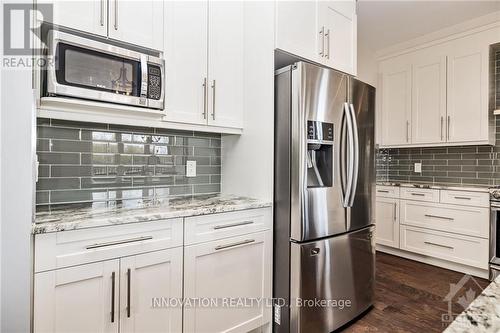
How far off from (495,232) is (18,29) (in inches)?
149

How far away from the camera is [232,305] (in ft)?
5.62

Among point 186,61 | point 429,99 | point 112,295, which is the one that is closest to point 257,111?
point 186,61

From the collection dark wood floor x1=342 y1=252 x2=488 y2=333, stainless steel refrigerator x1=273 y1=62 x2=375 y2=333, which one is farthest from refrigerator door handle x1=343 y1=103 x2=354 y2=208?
dark wood floor x1=342 y1=252 x2=488 y2=333

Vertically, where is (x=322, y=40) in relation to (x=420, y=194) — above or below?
above

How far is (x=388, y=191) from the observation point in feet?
11.8

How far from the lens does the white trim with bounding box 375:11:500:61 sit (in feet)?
9.65

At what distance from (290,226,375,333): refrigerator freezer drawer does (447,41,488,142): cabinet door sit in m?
1.86

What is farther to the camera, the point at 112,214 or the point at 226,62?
the point at 226,62

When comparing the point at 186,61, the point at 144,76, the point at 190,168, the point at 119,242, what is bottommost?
the point at 119,242

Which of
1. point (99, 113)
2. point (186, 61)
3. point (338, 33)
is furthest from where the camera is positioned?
point (338, 33)

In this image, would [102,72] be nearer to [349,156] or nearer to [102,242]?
[102,242]

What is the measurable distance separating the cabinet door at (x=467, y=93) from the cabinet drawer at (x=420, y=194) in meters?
0.63

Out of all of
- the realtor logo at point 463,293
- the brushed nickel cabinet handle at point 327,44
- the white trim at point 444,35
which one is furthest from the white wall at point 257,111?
the white trim at point 444,35

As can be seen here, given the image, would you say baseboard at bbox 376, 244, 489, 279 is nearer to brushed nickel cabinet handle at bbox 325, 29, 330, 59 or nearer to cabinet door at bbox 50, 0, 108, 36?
brushed nickel cabinet handle at bbox 325, 29, 330, 59
